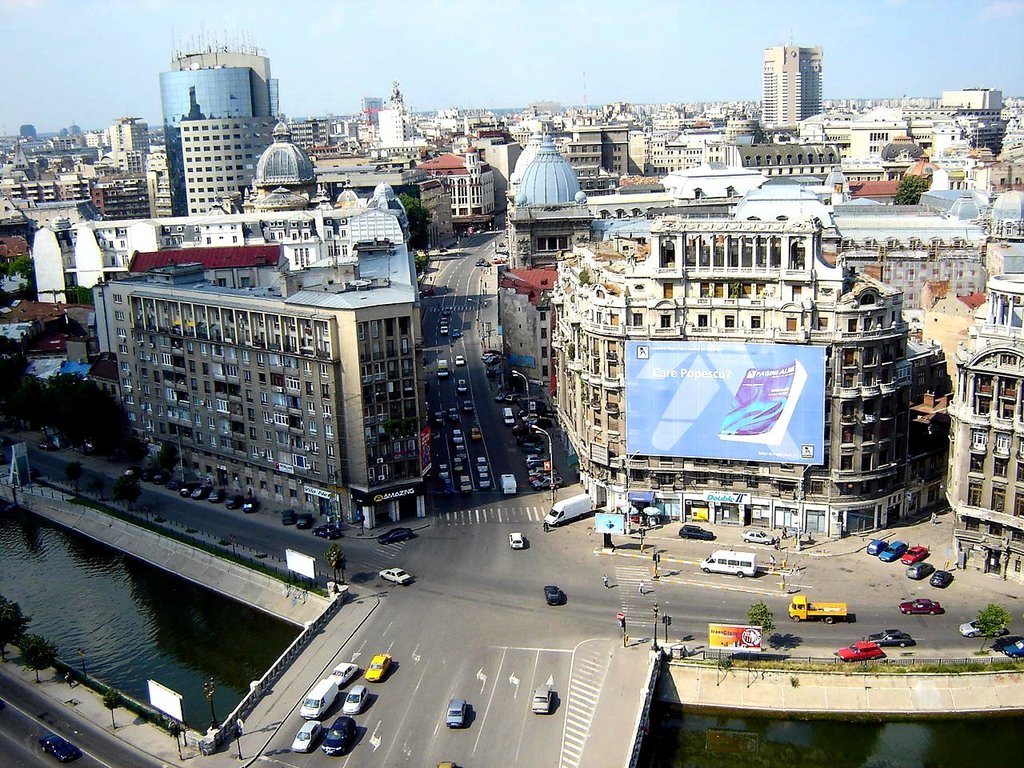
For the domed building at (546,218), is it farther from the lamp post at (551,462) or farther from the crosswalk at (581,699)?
the crosswalk at (581,699)

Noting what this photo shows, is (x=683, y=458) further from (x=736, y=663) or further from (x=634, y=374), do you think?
(x=736, y=663)

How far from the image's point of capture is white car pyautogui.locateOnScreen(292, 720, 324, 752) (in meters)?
67.2

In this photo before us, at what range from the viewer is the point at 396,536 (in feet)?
320

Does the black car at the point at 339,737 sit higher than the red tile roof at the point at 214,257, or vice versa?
the red tile roof at the point at 214,257

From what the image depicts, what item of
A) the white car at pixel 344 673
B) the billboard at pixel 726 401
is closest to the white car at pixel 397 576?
the white car at pixel 344 673

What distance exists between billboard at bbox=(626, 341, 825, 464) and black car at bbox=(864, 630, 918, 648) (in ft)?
62.4

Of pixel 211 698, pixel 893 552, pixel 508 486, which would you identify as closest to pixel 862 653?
pixel 893 552

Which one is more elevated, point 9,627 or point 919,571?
point 9,627

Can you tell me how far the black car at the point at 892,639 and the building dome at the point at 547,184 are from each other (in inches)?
3866

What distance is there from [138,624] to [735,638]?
4639cm

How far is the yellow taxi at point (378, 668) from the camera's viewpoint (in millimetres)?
74562

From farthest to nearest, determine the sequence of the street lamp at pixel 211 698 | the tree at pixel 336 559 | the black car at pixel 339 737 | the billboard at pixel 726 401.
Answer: the billboard at pixel 726 401 < the tree at pixel 336 559 < the street lamp at pixel 211 698 < the black car at pixel 339 737

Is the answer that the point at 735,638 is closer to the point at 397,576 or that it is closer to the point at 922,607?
the point at 922,607

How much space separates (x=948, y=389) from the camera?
102 metres
